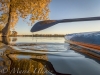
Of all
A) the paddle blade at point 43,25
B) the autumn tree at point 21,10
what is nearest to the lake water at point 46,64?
the paddle blade at point 43,25

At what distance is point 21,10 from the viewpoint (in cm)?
1492

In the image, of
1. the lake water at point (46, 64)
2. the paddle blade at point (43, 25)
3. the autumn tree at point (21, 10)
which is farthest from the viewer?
the autumn tree at point (21, 10)

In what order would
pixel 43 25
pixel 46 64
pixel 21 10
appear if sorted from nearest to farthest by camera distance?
pixel 46 64, pixel 43 25, pixel 21 10

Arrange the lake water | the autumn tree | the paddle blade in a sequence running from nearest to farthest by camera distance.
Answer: the lake water, the paddle blade, the autumn tree

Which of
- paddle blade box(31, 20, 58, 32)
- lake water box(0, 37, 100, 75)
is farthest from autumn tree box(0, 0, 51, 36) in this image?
lake water box(0, 37, 100, 75)

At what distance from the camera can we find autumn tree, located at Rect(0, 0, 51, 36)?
14.3m

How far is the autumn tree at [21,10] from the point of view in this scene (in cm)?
1434

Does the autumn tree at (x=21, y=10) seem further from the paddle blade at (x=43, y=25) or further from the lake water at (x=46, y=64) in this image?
the lake water at (x=46, y=64)

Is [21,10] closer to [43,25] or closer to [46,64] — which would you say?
[43,25]

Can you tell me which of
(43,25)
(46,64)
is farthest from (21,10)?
(46,64)

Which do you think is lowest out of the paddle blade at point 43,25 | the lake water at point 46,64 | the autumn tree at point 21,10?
the lake water at point 46,64

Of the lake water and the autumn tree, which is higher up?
the autumn tree

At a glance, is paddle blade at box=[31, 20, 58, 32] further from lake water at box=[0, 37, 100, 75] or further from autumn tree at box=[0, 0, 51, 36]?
autumn tree at box=[0, 0, 51, 36]

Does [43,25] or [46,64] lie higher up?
[43,25]
